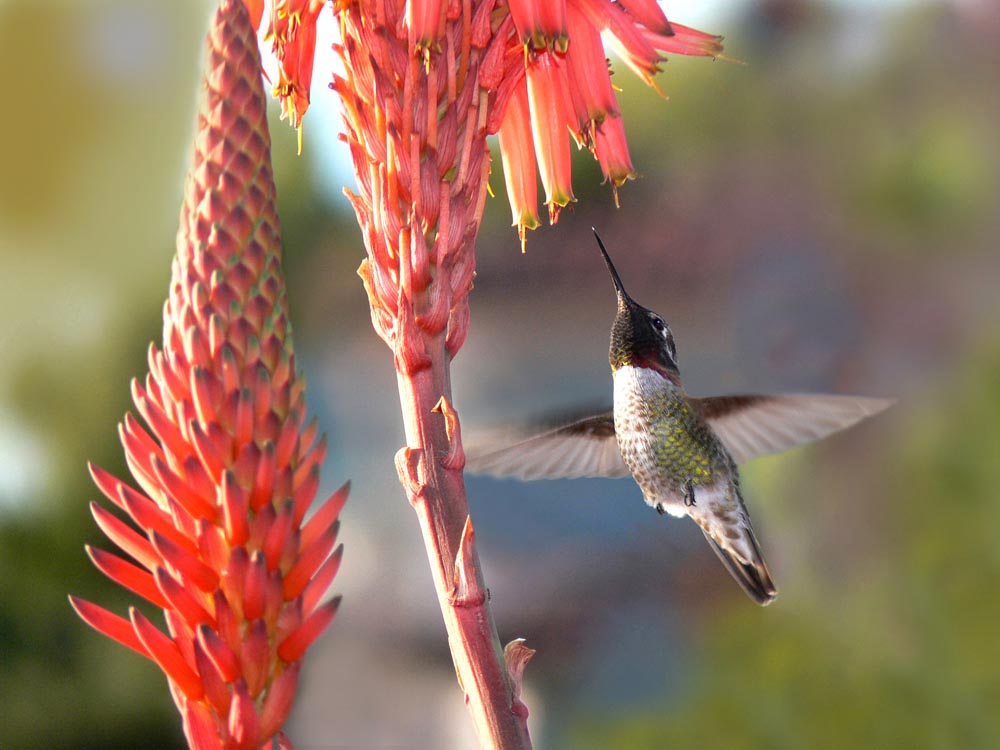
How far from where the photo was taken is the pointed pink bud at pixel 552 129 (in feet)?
2.04

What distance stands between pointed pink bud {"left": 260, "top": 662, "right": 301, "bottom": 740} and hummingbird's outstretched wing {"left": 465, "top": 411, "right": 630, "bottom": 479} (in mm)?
602

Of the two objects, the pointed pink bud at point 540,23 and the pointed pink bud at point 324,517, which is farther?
the pointed pink bud at point 540,23

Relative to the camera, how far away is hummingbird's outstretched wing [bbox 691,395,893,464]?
3.71 feet

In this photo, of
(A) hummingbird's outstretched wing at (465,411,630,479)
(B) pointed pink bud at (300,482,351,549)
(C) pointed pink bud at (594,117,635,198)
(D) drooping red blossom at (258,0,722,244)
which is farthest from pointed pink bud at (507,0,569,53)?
(A) hummingbird's outstretched wing at (465,411,630,479)

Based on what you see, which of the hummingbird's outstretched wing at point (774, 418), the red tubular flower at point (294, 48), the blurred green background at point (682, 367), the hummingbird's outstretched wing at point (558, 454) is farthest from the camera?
the blurred green background at point (682, 367)

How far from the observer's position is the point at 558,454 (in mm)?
1179

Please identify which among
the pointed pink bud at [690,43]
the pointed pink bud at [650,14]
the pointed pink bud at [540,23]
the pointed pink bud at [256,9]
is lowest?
the pointed pink bud at [540,23]

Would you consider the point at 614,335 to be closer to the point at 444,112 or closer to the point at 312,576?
the point at 444,112

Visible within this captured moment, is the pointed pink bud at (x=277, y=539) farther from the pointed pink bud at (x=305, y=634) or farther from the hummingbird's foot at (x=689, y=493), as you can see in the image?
the hummingbird's foot at (x=689, y=493)

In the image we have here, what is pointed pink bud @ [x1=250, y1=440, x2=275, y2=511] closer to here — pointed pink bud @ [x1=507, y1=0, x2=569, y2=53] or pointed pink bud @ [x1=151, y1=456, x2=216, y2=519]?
pointed pink bud @ [x1=151, y1=456, x2=216, y2=519]

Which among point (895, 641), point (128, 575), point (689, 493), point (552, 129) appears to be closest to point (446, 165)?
point (552, 129)

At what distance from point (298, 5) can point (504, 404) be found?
8.60 ft

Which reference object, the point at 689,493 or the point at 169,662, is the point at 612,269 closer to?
the point at 689,493

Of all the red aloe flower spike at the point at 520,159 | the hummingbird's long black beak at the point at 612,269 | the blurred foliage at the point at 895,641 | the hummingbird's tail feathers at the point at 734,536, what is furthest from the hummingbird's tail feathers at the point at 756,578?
the blurred foliage at the point at 895,641
